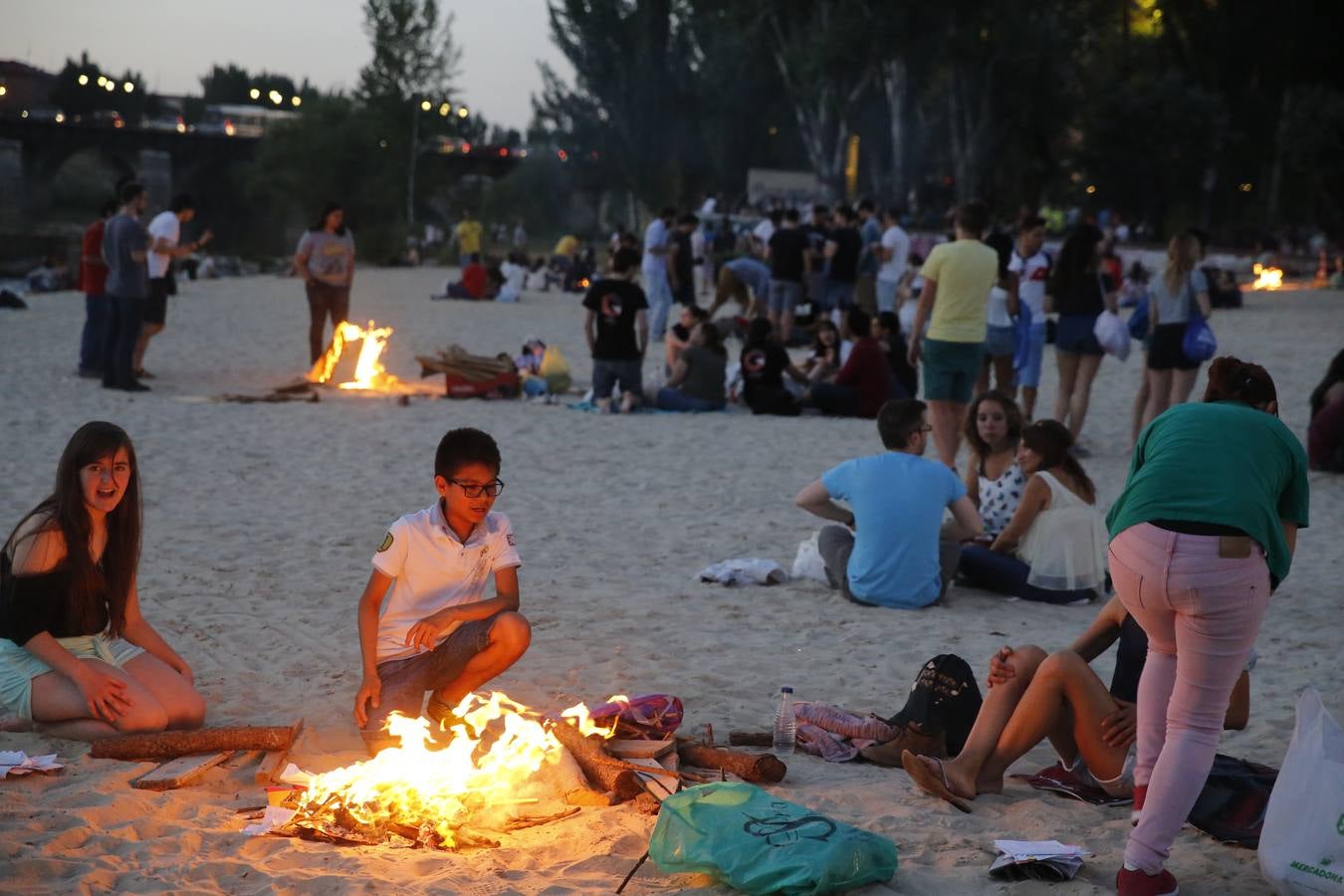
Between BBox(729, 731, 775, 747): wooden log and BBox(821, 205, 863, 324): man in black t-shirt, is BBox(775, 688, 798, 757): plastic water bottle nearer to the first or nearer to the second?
BBox(729, 731, 775, 747): wooden log

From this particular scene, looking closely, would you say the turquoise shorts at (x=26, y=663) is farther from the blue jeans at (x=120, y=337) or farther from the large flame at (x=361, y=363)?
the large flame at (x=361, y=363)

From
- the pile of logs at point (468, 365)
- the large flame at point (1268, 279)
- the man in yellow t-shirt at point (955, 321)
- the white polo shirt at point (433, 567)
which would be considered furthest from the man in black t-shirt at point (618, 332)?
the large flame at point (1268, 279)

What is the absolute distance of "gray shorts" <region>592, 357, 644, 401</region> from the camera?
13641 millimetres

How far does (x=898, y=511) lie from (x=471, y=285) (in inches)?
876

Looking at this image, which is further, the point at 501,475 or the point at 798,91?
the point at 798,91

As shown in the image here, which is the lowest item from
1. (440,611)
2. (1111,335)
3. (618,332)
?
(440,611)

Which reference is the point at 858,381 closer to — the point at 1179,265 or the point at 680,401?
the point at 680,401

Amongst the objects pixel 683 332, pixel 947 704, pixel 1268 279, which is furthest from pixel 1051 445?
pixel 1268 279

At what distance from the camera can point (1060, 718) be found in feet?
15.2

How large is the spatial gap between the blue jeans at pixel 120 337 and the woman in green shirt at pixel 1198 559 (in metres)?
11.6

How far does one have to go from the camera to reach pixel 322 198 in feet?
205

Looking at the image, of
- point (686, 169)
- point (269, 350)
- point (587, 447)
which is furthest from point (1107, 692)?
point (686, 169)

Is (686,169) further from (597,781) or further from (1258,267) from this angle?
(597,781)

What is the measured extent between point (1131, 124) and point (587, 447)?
36.3 meters
